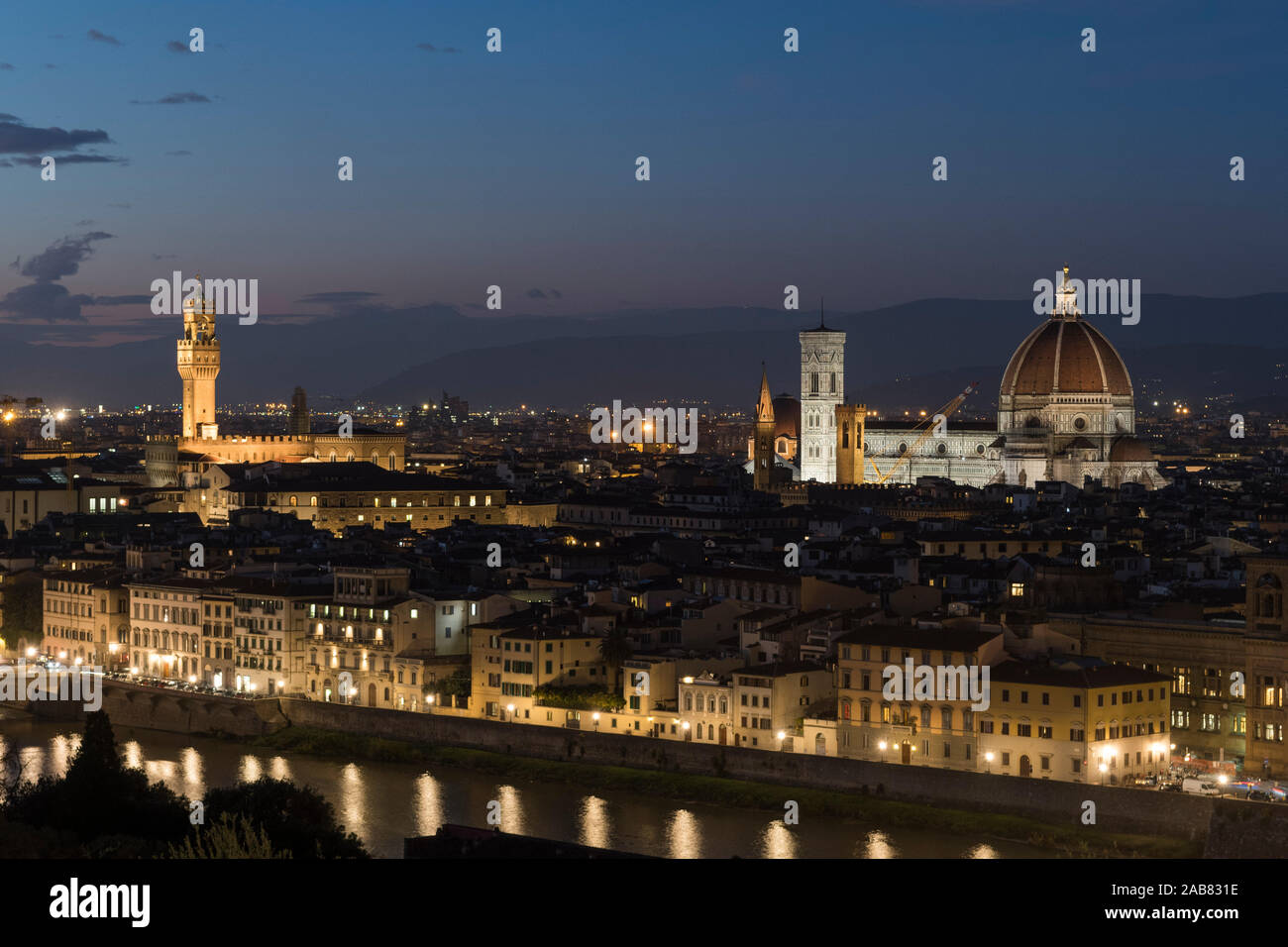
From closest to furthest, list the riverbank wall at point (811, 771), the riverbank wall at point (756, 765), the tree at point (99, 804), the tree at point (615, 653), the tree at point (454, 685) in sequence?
the tree at point (99, 804)
the riverbank wall at point (756, 765)
the riverbank wall at point (811, 771)
the tree at point (615, 653)
the tree at point (454, 685)

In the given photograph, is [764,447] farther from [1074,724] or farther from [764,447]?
[1074,724]

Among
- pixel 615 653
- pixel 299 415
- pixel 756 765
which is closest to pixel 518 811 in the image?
pixel 756 765

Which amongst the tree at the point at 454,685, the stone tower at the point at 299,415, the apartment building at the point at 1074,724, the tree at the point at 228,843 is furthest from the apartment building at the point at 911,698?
the stone tower at the point at 299,415

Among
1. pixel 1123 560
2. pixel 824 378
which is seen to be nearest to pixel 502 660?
pixel 1123 560

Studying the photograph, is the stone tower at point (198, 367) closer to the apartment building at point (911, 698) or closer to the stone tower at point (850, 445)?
the stone tower at point (850, 445)

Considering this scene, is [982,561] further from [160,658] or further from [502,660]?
[160,658]
